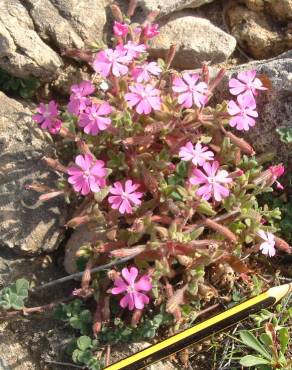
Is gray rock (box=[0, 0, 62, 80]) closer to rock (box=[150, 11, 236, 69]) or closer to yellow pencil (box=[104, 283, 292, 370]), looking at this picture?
rock (box=[150, 11, 236, 69])

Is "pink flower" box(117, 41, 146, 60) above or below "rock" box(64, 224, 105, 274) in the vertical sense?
above

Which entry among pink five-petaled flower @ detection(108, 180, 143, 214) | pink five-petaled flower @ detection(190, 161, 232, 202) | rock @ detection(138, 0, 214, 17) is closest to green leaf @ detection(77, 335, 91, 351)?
pink five-petaled flower @ detection(108, 180, 143, 214)

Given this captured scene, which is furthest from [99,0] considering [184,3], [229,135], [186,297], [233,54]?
[186,297]

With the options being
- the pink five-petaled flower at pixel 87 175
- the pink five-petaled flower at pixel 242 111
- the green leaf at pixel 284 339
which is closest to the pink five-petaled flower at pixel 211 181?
the pink five-petaled flower at pixel 242 111

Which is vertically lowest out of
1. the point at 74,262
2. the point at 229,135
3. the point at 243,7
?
the point at 74,262

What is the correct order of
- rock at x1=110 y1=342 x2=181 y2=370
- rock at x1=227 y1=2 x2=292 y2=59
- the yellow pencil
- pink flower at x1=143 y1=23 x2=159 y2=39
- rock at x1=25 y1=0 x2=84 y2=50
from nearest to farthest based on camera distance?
the yellow pencil < rock at x1=110 y1=342 x2=181 y2=370 < pink flower at x1=143 y1=23 x2=159 y2=39 < rock at x1=25 y1=0 x2=84 y2=50 < rock at x1=227 y1=2 x2=292 y2=59

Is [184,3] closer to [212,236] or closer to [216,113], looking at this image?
[216,113]

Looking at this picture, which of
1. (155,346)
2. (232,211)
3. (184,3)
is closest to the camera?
(155,346)

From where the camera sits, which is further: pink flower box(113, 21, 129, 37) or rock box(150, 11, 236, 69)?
rock box(150, 11, 236, 69)
